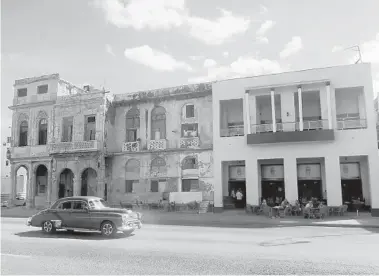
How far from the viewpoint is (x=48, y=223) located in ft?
45.5

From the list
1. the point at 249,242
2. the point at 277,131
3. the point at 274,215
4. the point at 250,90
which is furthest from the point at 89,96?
the point at 249,242

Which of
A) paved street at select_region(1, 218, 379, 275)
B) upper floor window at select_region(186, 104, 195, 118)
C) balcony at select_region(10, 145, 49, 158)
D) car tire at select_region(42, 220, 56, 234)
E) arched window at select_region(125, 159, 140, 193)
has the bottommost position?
paved street at select_region(1, 218, 379, 275)

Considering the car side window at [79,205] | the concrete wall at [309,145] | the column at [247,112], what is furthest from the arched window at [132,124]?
the car side window at [79,205]

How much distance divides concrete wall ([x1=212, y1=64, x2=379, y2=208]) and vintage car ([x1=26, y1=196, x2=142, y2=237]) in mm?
11566

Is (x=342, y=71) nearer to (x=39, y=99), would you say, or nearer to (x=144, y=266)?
(x=144, y=266)

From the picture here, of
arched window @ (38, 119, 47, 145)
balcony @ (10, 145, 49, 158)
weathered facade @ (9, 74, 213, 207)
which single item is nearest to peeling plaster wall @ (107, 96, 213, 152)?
weathered facade @ (9, 74, 213, 207)

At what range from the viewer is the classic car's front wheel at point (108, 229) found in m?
12.9

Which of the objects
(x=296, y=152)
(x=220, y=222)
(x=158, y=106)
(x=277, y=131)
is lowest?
(x=220, y=222)

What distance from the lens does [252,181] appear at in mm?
23234

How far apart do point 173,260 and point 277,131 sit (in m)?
16.7

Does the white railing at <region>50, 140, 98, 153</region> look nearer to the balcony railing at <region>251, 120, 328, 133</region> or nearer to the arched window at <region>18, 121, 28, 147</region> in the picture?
the arched window at <region>18, 121, 28, 147</region>

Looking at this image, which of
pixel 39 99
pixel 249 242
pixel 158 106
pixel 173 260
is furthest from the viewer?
pixel 39 99

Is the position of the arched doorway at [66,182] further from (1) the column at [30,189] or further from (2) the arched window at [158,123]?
(2) the arched window at [158,123]

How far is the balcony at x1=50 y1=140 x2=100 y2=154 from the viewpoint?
27825 mm
